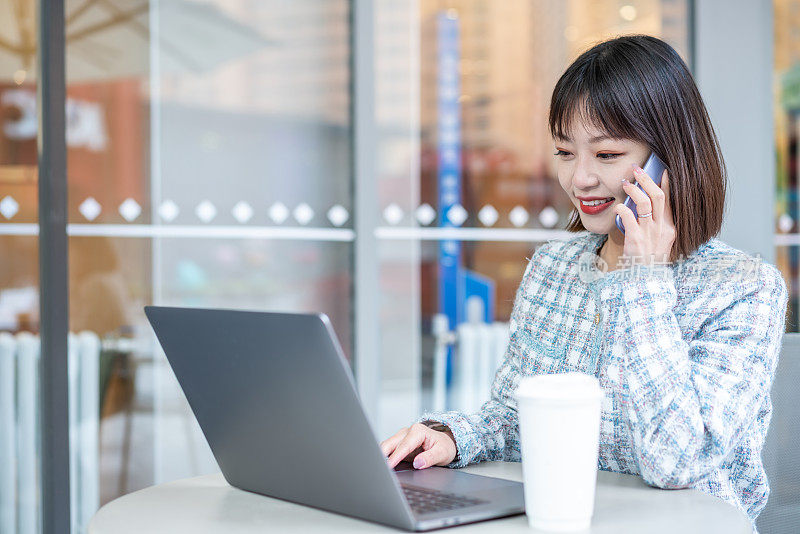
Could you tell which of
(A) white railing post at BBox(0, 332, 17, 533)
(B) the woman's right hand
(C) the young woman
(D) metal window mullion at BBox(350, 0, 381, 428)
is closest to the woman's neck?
(C) the young woman

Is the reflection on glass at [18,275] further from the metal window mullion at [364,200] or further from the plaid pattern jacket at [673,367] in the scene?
the plaid pattern jacket at [673,367]

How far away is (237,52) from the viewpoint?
3.00 m

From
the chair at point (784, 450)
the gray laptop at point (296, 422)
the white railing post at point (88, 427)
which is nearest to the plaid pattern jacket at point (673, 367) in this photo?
the chair at point (784, 450)

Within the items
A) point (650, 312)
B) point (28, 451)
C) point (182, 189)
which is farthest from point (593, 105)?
point (28, 451)

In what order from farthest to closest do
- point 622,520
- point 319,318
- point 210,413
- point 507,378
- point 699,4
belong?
1. point 699,4
2. point 507,378
3. point 210,413
4. point 622,520
5. point 319,318

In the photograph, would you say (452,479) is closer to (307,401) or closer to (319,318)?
(307,401)

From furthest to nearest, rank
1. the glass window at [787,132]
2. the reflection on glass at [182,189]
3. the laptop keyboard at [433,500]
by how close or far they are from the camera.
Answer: the glass window at [787,132] → the reflection on glass at [182,189] → the laptop keyboard at [433,500]

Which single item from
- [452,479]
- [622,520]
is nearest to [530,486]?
[622,520]

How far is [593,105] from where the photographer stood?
142cm

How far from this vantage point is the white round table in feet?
3.29

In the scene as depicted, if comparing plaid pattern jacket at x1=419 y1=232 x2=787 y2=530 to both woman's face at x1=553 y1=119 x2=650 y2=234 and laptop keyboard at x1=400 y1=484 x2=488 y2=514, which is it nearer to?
woman's face at x1=553 y1=119 x2=650 y2=234

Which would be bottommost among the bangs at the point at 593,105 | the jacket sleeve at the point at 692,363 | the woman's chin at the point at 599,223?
the jacket sleeve at the point at 692,363

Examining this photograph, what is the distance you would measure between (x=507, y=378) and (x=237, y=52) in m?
1.85

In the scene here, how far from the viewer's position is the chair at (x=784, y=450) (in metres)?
1.47
